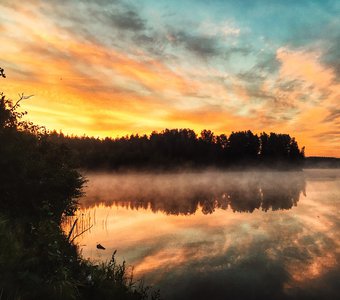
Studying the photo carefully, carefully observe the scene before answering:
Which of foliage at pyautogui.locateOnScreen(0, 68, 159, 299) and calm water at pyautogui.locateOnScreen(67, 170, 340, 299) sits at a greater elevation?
foliage at pyautogui.locateOnScreen(0, 68, 159, 299)

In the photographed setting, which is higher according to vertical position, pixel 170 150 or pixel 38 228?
pixel 170 150

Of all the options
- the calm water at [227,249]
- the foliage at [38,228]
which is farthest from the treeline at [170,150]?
the foliage at [38,228]

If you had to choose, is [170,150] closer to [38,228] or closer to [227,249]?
[227,249]

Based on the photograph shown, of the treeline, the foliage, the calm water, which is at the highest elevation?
the treeline

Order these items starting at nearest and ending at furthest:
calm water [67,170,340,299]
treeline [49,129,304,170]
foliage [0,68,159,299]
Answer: foliage [0,68,159,299]
calm water [67,170,340,299]
treeline [49,129,304,170]

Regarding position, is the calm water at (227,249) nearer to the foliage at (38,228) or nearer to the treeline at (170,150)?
the foliage at (38,228)

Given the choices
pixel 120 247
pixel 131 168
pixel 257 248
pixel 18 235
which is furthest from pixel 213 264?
pixel 131 168

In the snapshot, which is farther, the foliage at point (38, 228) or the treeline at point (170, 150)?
the treeline at point (170, 150)

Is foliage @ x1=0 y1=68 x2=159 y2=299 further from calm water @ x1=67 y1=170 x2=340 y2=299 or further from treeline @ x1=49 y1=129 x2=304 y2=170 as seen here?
treeline @ x1=49 y1=129 x2=304 y2=170

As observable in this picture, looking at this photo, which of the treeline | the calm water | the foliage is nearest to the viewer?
the foliage

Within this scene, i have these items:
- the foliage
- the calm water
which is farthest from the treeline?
the foliage

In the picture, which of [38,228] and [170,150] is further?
[170,150]

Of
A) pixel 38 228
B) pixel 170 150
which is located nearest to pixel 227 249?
pixel 38 228

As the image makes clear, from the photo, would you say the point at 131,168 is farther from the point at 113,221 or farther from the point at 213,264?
the point at 213,264
